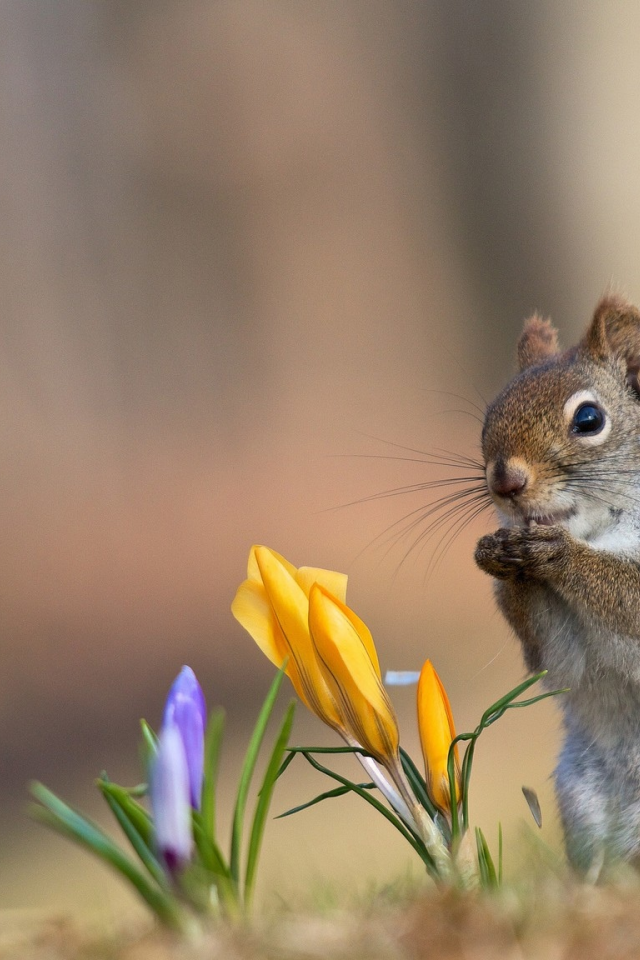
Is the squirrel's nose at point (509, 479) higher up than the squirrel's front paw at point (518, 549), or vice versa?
the squirrel's nose at point (509, 479)

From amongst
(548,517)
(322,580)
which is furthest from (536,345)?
(322,580)

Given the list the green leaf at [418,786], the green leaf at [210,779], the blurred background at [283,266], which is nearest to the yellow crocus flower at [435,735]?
the green leaf at [418,786]

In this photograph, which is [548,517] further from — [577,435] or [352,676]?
[352,676]

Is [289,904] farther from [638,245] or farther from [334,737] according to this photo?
[638,245]

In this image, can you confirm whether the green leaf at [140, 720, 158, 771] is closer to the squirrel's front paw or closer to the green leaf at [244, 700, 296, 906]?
the green leaf at [244, 700, 296, 906]

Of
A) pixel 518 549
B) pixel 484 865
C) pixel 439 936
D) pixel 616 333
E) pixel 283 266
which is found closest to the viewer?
pixel 439 936

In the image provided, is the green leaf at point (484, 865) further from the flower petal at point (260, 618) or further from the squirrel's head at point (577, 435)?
the squirrel's head at point (577, 435)
